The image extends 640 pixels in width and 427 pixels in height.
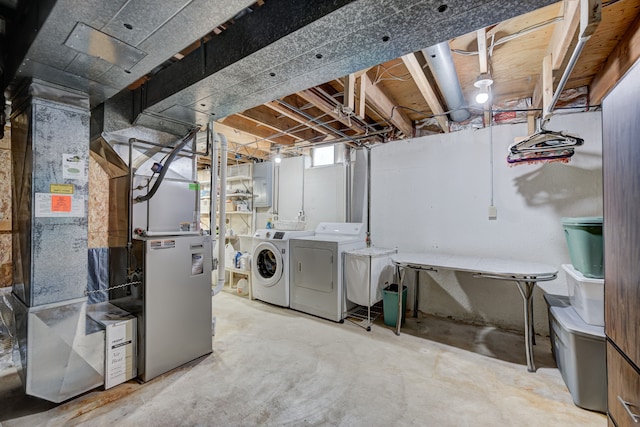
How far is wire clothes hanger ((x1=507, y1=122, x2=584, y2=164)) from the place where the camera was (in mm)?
2252

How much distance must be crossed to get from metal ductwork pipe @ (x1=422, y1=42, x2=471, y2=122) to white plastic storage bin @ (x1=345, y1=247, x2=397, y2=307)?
1.81 metres

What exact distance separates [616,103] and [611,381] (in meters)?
0.98

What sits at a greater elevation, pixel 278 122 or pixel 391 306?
pixel 278 122

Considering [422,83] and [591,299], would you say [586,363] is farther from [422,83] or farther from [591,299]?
[422,83]

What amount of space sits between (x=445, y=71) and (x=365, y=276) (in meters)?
2.15

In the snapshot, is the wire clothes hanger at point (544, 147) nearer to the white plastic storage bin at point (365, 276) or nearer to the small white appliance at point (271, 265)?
the white plastic storage bin at point (365, 276)

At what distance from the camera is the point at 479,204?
10.3 feet

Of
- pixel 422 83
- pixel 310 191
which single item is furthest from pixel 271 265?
pixel 422 83

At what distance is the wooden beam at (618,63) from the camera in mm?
1825

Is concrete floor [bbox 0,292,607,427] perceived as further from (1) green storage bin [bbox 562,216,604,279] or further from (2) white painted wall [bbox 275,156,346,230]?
(2) white painted wall [bbox 275,156,346,230]

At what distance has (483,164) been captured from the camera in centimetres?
313

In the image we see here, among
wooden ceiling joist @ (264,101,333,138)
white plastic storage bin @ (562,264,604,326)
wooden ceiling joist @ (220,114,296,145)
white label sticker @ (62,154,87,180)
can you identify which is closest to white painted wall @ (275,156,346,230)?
wooden ceiling joist @ (220,114,296,145)

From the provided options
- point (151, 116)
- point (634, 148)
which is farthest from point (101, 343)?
point (634, 148)

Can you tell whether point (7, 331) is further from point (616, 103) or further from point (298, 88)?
point (616, 103)
